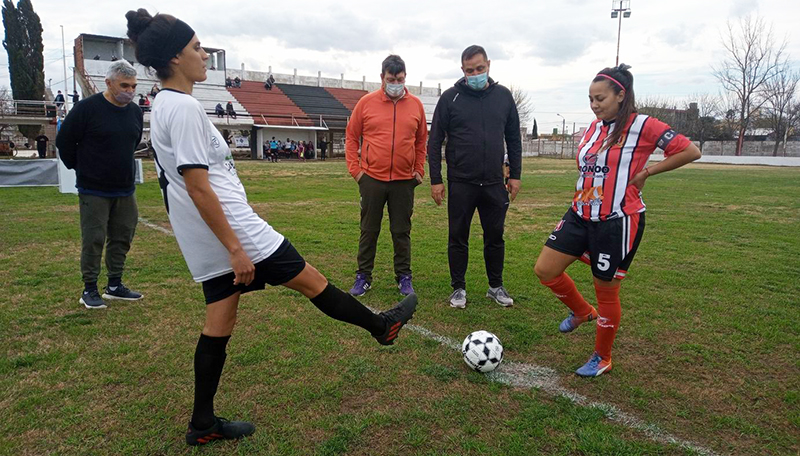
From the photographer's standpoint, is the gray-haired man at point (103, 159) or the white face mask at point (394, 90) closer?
the gray-haired man at point (103, 159)

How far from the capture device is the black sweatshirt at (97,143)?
175 inches

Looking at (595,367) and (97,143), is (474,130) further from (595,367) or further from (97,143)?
(97,143)

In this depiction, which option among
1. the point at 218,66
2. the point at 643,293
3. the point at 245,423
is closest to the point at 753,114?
the point at 218,66

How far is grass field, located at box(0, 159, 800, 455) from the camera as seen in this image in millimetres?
2699

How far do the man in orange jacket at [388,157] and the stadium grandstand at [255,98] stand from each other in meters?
33.4

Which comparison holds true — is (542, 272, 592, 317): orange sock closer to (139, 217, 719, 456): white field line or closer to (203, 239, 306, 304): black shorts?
(139, 217, 719, 456): white field line

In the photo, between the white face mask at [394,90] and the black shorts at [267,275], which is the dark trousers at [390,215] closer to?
the white face mask at [394,90]

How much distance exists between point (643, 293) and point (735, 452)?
279 centimetres

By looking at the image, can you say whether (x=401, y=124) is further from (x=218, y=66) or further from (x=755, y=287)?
(x=218, y=66)

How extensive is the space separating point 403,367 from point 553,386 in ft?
3.15

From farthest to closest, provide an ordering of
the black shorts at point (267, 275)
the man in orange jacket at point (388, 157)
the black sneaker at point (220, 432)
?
the man in orange jacket at point (388, 157)
the black sneaker at point (220, 432)
the black shorts at point (267, 275)

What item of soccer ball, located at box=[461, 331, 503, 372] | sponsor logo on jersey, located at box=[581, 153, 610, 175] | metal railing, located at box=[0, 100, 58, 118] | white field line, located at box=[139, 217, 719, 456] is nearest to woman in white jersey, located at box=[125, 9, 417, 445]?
soccer ball, located at box=[461, 331, 503, 372]

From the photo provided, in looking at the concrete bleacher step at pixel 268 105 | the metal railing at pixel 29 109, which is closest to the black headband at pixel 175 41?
the metal railing at pixel 29 109

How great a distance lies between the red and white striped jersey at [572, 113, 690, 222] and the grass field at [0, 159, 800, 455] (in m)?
1.10
